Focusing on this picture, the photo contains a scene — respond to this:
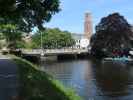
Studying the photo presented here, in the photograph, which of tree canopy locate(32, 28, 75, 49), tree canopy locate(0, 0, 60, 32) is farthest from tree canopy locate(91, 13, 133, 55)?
tree canopy locate(0, 0, 60, 32)

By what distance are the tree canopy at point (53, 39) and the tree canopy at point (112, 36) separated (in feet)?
174

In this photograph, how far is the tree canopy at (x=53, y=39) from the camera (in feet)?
568

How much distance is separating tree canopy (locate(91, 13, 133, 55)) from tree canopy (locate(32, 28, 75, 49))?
5306 cm

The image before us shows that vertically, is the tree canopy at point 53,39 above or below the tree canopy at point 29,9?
above

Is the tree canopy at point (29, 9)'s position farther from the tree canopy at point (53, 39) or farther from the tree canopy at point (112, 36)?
the tree canopy at point (53, 39)

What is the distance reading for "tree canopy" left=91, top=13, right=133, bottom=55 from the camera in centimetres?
11775

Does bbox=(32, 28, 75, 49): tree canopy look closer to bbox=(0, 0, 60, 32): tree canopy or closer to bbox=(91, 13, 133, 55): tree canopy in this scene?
bbox=(91, 13, 133, 55): tree canopy

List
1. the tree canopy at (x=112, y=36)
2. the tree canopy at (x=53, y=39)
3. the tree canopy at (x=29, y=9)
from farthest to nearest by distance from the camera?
the tree canopy at (x=53, y=39) → the tree canopy at (x=112, y=36) → the tree canopy at (x=29, y=9)

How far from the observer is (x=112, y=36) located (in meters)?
118

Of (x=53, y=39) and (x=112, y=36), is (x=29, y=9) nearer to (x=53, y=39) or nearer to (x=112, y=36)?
(x=112, y=36)

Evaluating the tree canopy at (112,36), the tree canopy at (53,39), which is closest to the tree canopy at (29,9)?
the tree canopy at (112,36)

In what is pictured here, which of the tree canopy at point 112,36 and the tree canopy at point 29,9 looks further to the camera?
the tree canopy at point 112,36

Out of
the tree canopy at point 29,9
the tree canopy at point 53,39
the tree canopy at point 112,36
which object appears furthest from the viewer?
the tree canopy at point 53,39

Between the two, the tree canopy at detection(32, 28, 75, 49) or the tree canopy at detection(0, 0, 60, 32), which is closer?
the tree canopy at detection(0, 0, 60, 32)
